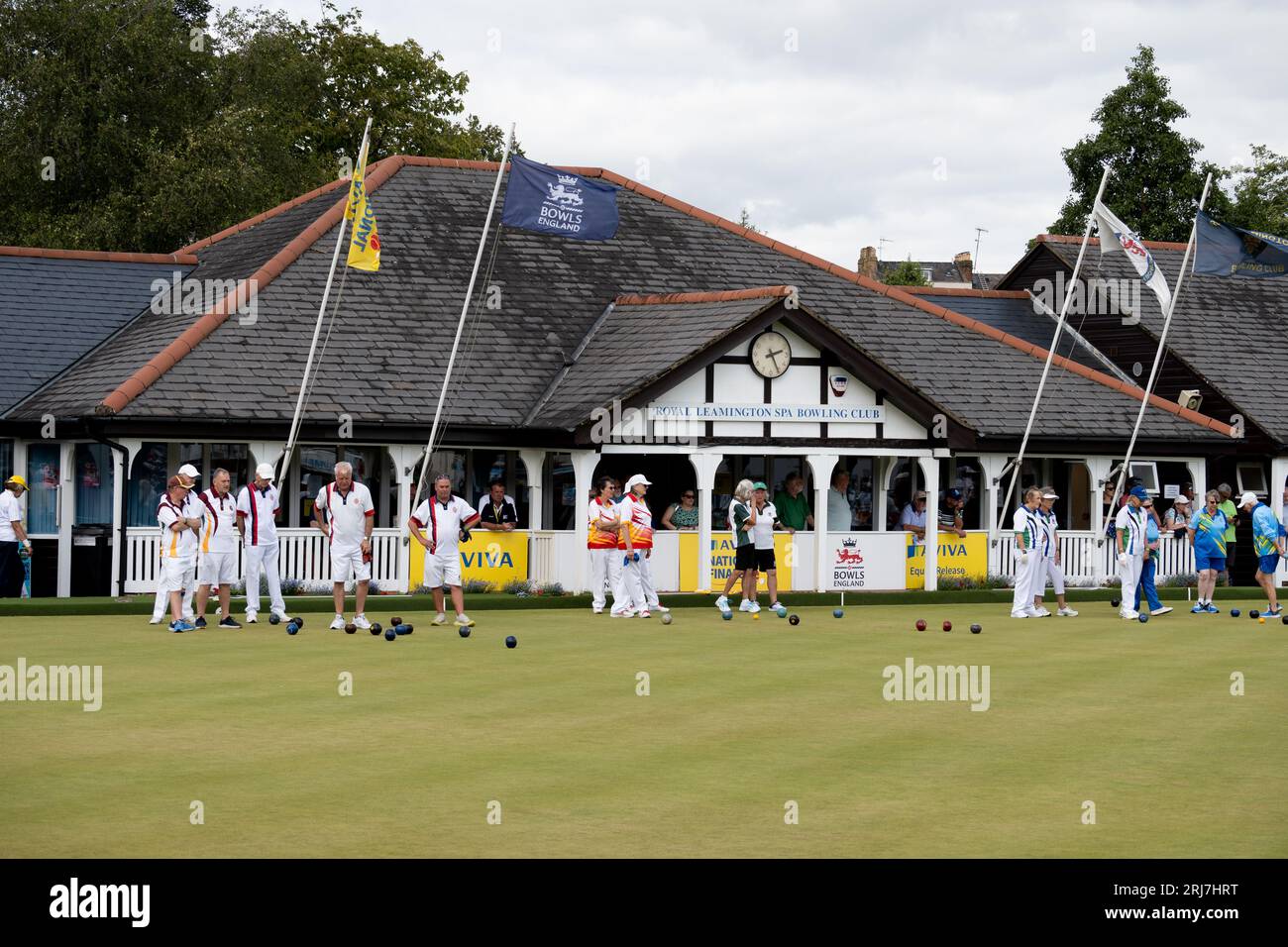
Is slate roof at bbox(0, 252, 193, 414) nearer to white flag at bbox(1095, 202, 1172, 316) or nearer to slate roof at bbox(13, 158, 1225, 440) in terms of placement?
slate roof at bbox(13, 158, 1225, 440)

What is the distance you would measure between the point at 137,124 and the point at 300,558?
59.3 feet

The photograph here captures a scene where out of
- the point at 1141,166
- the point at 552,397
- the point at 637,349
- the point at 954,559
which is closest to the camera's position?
the point at 552,397

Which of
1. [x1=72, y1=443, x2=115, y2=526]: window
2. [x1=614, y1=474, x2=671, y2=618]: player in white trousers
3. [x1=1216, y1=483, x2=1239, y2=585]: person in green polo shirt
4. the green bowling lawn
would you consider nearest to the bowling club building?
[x1=72, y1=443, x2=115, y2=526]: window

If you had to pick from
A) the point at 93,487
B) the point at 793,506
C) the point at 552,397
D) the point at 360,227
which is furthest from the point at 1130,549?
the point at 93,487

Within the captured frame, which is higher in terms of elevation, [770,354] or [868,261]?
[868,261]

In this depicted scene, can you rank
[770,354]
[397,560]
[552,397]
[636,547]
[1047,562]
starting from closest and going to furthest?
1. [636,547]
2. [1047,562]
3. [397,560]
4. [770,354]
5. [552,397]

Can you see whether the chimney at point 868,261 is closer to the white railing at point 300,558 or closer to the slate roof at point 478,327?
the slate roof at point 478,327

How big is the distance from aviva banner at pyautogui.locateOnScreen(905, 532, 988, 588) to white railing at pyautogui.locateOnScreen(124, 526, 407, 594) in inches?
330

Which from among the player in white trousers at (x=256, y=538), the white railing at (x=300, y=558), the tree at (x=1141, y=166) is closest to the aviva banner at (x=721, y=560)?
A: the white railing at (x=300, y=558)

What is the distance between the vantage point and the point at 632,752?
1231 cm

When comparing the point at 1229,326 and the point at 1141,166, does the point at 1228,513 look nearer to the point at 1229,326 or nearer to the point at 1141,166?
the point at 1229,326

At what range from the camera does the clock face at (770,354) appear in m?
29.4

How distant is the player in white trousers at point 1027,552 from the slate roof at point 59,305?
51.9 ft

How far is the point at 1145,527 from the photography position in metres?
25.2
